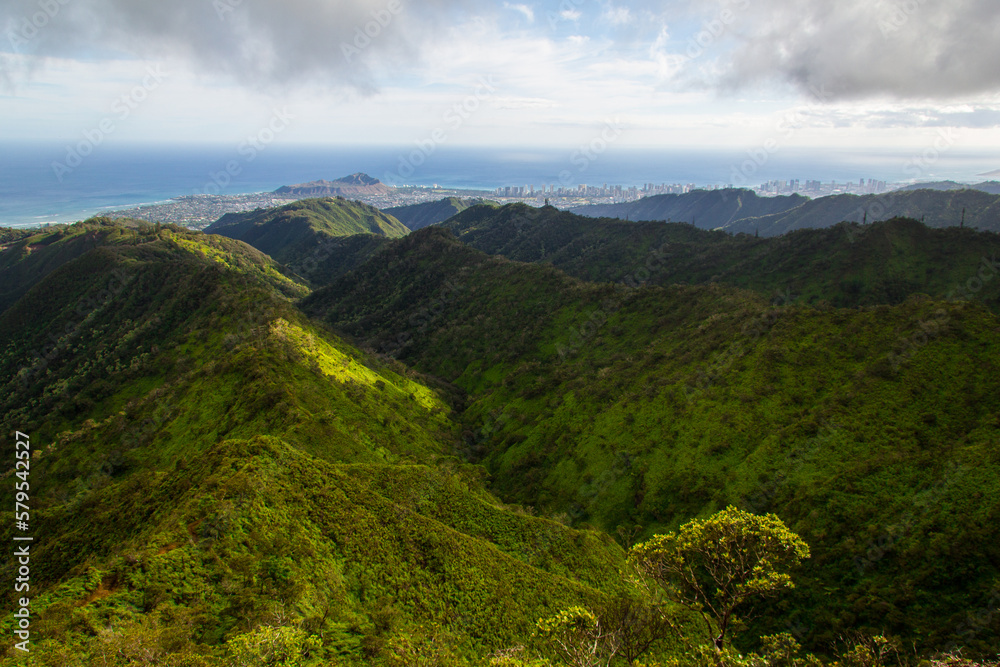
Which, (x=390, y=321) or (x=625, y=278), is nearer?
(x=390, y=321)

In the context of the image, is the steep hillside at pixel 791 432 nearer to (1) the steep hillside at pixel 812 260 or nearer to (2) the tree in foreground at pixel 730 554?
(2) the tree in foreground at pixel 730 554

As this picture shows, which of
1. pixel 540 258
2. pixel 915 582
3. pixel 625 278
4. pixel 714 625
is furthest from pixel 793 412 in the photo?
pixel 540 258

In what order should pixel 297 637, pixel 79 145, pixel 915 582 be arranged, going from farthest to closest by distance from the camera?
1. pixel 79 145
2. pixel 915 582
3. pixel 297 637

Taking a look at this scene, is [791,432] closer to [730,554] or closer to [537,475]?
[537,475]

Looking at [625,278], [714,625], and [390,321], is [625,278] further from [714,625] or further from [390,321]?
[714,625]

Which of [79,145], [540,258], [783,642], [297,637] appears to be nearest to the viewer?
[297,637]

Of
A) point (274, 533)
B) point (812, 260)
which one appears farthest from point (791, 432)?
point (812, 260)
